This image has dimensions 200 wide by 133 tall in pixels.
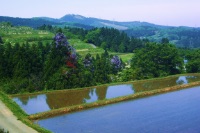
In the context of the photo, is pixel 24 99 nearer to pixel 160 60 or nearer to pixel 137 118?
pixel 137 118

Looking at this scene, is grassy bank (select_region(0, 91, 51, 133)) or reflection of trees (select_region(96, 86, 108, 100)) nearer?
grassy bank (select_region(0, 91, 51, 133))

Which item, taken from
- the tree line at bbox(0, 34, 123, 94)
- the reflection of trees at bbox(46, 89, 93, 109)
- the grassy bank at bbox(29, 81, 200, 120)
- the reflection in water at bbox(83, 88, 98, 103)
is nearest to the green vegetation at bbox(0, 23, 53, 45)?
the tree line at bbox(0, 34, 123, 94)

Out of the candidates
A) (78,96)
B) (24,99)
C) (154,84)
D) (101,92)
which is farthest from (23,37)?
(78,96)

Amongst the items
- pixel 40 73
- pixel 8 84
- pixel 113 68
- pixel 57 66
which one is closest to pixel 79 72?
pixel 57 66

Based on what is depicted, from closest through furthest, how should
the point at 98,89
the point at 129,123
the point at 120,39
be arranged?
the point at 129,123 → the point at 98,89 → the point at 120,39

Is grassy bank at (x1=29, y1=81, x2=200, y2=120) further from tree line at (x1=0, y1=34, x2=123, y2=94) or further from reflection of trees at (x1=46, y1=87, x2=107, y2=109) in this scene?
tree line at (x1=0, y1=34, x2=123, y2=94)

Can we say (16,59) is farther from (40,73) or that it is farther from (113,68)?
(113,68)

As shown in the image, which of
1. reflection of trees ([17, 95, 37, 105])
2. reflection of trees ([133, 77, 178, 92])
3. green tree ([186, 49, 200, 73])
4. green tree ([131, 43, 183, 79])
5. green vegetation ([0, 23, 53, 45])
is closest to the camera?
reflection of trees ([17, 95, 37, 105])
